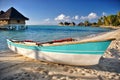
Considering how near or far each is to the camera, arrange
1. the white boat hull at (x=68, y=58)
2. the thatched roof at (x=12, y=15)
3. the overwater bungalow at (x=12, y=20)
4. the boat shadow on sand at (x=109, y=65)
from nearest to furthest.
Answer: the white boat hull at (x=68, y=58), the boat shadow on sand at (x=109, y=65), the thatched roof at (x=12, y=15), the overwater bungalow at (x=12, y=20)

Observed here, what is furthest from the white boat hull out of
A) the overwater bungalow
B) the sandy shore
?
the overwater bungalow

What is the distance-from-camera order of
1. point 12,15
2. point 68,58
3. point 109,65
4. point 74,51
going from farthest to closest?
1. point 12,15
2. point 109,65
3. point 68,58
4. point 74,51

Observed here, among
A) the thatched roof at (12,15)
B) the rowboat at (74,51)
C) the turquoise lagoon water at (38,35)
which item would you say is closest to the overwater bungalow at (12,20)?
the thatched roof at (12,15)

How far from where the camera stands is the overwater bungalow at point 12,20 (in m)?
34.5

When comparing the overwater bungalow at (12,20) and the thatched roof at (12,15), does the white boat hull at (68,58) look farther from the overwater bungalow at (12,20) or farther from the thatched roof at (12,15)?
the overwater bungalow at (12,20)

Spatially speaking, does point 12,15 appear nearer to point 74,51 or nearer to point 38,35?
point 38,35

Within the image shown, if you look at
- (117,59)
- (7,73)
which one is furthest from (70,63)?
(117,59)

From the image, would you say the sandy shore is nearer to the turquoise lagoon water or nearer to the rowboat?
the rowboat

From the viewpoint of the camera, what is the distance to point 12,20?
3528cm

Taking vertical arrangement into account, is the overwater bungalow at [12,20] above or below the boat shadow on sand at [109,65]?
above

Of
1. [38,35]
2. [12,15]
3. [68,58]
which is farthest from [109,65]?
[12,15]

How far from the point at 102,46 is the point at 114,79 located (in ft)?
3.56

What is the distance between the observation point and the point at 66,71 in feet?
21.4

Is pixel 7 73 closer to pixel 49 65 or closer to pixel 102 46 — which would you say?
pixel 49 65
